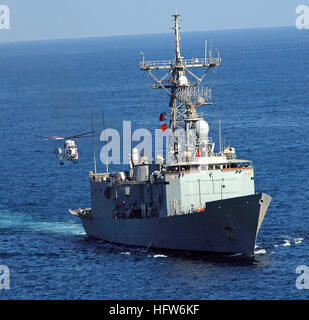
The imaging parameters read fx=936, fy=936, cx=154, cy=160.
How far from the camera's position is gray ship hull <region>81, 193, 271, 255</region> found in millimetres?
57875

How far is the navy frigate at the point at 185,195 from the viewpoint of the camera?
58719 mm

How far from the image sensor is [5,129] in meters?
121

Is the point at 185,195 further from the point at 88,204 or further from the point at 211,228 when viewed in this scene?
the point at 88,204

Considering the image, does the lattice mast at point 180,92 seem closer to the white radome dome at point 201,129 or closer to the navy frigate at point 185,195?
the navy frigate at point 185,195

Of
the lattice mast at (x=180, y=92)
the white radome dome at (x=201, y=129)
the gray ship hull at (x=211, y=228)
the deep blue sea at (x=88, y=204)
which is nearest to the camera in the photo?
the deep blue sea at (x=88, y=204)

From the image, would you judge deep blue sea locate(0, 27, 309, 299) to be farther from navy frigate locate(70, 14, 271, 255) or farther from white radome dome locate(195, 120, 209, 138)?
white radome dome locate(195, 120, 209, 138)

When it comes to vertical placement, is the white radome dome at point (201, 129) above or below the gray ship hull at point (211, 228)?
above

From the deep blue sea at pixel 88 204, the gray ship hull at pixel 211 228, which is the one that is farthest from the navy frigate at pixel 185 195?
the deep blue sea at pixel 88 204

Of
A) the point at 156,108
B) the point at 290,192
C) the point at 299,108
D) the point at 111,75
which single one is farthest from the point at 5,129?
the point at 111,75

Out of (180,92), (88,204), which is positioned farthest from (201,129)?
(88,204)

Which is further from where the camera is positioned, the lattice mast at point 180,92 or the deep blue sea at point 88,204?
the lattice mast at point 180,92

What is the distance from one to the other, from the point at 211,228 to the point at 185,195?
320 cm

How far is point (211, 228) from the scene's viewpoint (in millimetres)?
59500
